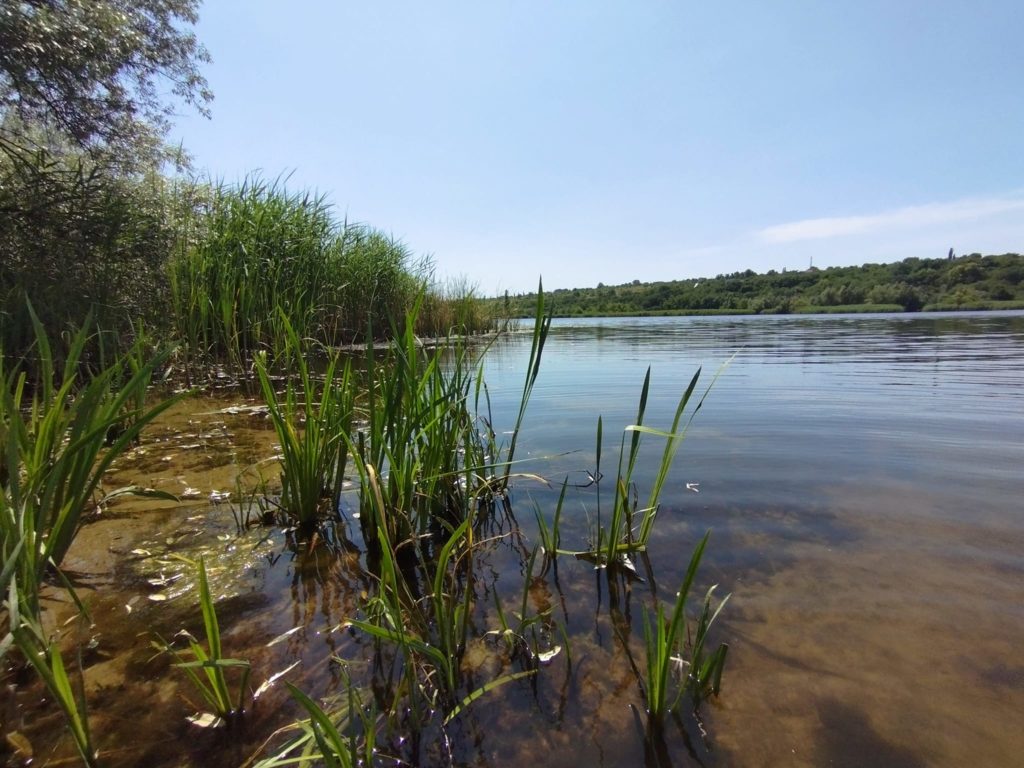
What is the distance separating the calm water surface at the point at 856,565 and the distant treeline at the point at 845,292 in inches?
1363

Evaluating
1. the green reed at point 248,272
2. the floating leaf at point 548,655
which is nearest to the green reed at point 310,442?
the floating leaf at point 548,655

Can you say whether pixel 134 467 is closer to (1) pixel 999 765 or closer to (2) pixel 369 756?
(2) pixel 369 756

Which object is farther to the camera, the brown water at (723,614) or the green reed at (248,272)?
the green reed at (248,272)

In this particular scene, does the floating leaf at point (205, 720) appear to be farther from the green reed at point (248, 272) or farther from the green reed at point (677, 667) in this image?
the green reed at point (248, 272)

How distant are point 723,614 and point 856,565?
2.46ft

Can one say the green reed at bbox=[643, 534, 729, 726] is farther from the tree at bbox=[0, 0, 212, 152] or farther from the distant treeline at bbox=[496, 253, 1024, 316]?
the distant treeline at bbox=[496, 253, 1024, 316]

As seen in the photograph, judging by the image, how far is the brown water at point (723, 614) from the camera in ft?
4.17

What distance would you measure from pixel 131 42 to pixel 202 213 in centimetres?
433

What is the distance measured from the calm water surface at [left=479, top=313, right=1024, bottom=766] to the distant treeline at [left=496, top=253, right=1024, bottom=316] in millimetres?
34628

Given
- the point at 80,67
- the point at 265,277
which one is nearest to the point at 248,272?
the point at 265,277

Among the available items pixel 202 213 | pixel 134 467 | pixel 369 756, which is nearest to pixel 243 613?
pixel 369 756

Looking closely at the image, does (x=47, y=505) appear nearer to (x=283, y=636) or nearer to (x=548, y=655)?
(x=283, y=636)

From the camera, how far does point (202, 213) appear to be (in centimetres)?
827

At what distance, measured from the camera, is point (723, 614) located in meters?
1.80
